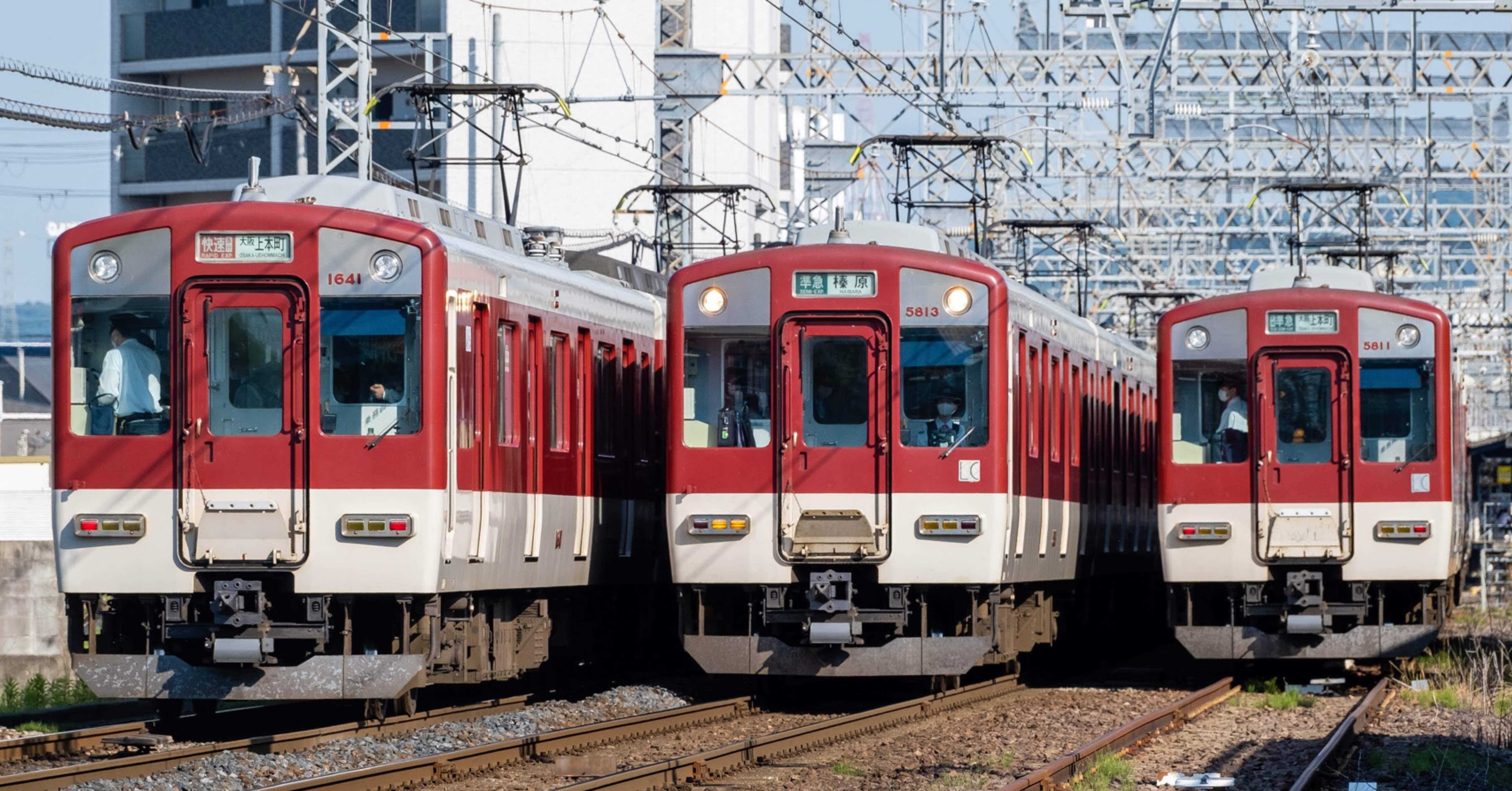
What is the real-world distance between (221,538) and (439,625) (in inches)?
54.2

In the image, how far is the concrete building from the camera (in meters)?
44.9

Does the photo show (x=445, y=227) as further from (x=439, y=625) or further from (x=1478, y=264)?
(x=1478, y=264)

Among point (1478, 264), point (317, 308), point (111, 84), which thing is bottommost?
point (317, 308)

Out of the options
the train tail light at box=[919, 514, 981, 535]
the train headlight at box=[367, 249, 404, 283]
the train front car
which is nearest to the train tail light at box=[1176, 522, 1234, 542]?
the train front car

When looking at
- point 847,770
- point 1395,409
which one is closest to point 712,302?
point 847,770

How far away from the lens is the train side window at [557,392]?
1523 cm

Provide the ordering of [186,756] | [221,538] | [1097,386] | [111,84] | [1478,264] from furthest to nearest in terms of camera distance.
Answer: [1478,264] < [111,84] < [1097,386] < [221,538] < [186,756]

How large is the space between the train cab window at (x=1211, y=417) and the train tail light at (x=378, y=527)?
6916 millimetres

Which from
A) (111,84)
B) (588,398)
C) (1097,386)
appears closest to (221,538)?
(588,398)

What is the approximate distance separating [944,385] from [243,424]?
459 cm

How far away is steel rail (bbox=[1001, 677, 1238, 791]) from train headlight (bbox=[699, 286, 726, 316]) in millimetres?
3767

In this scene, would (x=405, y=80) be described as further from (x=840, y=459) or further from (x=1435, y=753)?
(x=1435, y=753)

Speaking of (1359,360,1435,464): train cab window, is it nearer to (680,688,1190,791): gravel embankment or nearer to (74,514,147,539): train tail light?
(680,688,1190,791): gravel embankment

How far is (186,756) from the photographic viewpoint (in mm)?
11656
